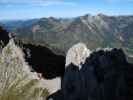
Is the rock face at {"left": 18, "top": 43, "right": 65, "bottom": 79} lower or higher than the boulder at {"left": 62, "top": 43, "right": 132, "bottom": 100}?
lower

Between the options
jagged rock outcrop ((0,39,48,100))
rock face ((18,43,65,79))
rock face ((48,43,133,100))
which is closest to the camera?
rock face ((48,43,133,100))

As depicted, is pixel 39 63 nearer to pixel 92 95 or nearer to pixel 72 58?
pixel 72 58

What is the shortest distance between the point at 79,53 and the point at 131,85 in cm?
4340

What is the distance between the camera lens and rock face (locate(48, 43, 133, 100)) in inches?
3361

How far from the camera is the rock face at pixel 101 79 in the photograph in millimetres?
85375

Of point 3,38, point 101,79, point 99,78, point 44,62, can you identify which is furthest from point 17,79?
point 101,79

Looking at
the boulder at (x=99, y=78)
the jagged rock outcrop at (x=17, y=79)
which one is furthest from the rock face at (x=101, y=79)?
the jagged rock outcrop at (x=17, y=79)

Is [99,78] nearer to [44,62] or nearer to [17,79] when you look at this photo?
[17,79]

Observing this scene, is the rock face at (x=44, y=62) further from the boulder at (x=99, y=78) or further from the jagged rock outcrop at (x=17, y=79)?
the boulder at (x=99, y=78)

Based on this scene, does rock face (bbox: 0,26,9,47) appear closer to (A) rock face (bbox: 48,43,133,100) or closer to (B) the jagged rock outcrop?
(B) the jagged rock outcrop

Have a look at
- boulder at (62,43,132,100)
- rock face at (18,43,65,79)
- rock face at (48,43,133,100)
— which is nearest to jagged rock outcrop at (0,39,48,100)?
rock face at (18,43,65,79)

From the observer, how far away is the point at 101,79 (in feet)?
317

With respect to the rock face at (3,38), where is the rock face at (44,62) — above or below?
below

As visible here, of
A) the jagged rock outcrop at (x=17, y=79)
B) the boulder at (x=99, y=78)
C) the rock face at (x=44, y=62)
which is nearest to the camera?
the boulder at (x=99, y=78)
